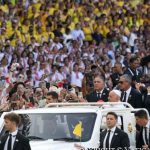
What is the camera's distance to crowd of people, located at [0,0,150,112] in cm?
2111

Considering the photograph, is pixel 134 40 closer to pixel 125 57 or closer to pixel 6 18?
pixel 125 57

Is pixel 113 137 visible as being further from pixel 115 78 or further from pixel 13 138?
pixel 115 78

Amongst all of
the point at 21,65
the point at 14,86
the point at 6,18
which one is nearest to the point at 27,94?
the point at 14,86

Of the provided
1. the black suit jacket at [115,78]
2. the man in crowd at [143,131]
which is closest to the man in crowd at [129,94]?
the man in crowd at [143,131]

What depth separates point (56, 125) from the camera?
14.7 metres

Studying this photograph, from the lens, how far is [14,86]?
63.0ft

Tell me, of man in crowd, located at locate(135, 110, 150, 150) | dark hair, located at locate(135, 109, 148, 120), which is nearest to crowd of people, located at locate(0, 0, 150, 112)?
man in crowd, located at locate(135, 110, 150, 150)

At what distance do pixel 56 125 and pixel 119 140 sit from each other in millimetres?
1086

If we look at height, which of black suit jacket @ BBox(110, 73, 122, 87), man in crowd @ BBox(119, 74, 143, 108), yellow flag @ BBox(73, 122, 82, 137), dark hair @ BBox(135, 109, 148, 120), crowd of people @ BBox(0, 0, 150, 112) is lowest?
yellow flag @ BBox(73, 122, 82, 137)

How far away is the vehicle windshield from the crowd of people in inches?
141

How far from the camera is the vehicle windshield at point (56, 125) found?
1445 centimetres

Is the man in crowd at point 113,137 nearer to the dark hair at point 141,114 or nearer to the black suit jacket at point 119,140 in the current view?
the black suit jacket at point 119,140

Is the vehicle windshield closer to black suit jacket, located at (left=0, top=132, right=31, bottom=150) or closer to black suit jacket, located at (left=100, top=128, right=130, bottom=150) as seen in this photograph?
black suit jacket, located at (left=100, top=128, right=130, bottom=150)

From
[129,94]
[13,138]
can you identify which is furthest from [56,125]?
[129,94]
